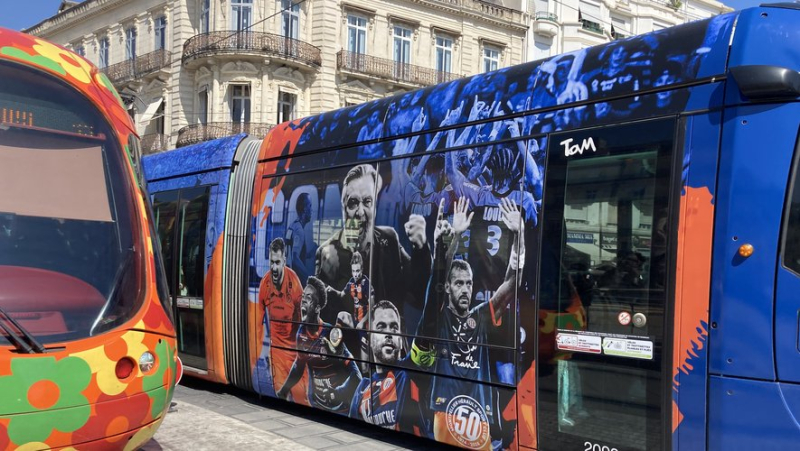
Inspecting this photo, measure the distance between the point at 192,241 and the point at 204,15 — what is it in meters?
23.9

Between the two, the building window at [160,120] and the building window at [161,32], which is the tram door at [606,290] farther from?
the building window at [161,32]

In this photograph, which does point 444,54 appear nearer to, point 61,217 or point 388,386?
point 388,386

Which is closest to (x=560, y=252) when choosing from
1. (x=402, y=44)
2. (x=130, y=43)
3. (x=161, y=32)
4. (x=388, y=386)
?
(x=388, y=386)

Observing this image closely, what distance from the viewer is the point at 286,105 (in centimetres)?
2964

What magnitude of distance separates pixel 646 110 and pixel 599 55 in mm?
614

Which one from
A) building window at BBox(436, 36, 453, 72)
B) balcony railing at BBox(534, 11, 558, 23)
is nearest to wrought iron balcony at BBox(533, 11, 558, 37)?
balcony railing at BBox(534, 11, 558, 23)

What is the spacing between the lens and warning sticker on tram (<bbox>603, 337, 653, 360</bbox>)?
13.7 feet

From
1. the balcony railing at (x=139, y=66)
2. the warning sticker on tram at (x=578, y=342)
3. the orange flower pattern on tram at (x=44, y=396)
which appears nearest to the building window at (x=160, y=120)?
the balcony railing at (x=139, y=66)

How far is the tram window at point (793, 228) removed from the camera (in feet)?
12.3

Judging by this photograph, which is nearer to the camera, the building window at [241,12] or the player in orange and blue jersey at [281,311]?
the player in orange and blue jersey at [281,311]

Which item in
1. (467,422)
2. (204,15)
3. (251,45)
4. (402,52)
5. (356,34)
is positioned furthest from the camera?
(402,52)

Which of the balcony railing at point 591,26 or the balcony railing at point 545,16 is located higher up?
the balcony railing at point 591,26

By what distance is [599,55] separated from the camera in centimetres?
479

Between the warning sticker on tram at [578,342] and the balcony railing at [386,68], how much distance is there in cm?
2661
